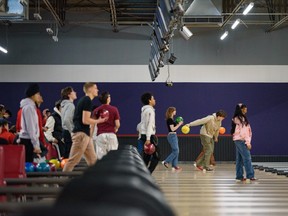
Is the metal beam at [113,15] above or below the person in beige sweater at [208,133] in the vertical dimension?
above

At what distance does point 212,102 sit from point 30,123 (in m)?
13.8

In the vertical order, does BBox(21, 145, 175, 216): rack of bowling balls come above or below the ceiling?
below

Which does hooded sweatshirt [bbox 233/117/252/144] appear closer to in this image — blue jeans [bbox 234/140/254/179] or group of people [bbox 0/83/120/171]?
blue jeans [bbox 234/140/254/179]

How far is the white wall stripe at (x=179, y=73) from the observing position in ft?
64.1

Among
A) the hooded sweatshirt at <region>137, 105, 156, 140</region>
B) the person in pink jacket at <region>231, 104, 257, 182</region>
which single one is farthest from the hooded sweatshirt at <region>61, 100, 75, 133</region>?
the person in pink jacket at <region>231, 104, 257, 182</region>

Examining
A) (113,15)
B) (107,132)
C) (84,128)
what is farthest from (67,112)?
(113,15)

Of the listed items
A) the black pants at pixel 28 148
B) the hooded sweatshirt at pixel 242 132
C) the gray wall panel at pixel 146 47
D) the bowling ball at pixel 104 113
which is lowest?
the black pants at pixel 28 148

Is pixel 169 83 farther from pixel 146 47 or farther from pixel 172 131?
pixel 172 131

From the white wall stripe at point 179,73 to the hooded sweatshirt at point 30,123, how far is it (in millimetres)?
13238

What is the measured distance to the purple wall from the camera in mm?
19531

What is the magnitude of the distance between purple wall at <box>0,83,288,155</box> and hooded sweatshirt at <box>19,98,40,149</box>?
1307 cm

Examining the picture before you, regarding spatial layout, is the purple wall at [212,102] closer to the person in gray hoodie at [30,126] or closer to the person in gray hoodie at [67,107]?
the person in gray hoodie at [67,107]

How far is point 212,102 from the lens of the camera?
19625 millimetres

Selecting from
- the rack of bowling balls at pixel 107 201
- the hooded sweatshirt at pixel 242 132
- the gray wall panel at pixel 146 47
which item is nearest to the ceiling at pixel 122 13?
the gray wall panel at pixel 146 47
